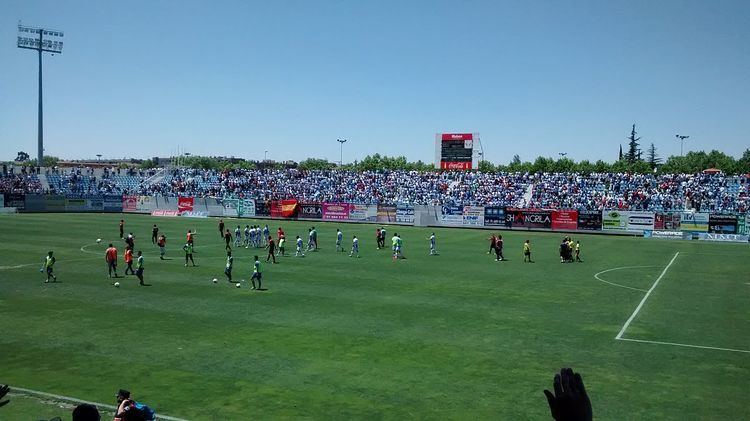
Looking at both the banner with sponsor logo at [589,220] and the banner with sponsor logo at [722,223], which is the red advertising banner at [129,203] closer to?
the banner with sponsor logo at [589,220]

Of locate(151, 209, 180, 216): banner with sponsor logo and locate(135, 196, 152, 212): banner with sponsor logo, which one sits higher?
locate(135, 196, 152, 212): banner with sponsor logo

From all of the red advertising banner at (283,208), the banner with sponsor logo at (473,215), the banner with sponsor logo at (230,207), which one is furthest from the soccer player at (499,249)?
the banner with sponsor logo at (230,207)

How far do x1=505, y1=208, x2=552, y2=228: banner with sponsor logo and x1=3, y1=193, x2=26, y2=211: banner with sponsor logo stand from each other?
57.6m

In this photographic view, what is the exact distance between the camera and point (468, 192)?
7238 centimetres

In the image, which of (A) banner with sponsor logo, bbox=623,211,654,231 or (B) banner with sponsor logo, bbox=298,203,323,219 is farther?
(B) banner with sponsor logo, bbox=298,203,323,219

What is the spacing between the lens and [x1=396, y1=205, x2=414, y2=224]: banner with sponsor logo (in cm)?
6362

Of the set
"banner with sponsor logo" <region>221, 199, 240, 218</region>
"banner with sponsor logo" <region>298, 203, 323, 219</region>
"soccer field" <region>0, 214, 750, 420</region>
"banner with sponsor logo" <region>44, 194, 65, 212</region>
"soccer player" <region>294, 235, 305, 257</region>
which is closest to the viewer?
"soccer field" <region>0, 214, 750, 420</region>

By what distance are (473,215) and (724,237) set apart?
22.8 metres

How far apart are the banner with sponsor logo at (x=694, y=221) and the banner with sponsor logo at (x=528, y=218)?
461 inches

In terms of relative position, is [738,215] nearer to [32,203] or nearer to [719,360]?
[719,360]

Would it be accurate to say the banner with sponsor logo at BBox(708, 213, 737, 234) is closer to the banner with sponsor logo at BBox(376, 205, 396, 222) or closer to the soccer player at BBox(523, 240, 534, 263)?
the soccer player at BBox(523, 240, 534, 263)

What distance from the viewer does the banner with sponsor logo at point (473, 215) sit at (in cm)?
6131

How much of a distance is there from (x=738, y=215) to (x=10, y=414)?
183 feet

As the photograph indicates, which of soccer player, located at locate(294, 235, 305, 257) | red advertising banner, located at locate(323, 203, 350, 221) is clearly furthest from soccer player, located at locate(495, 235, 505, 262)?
red advertising banner, located at locate(323, 203, 350, 221)
